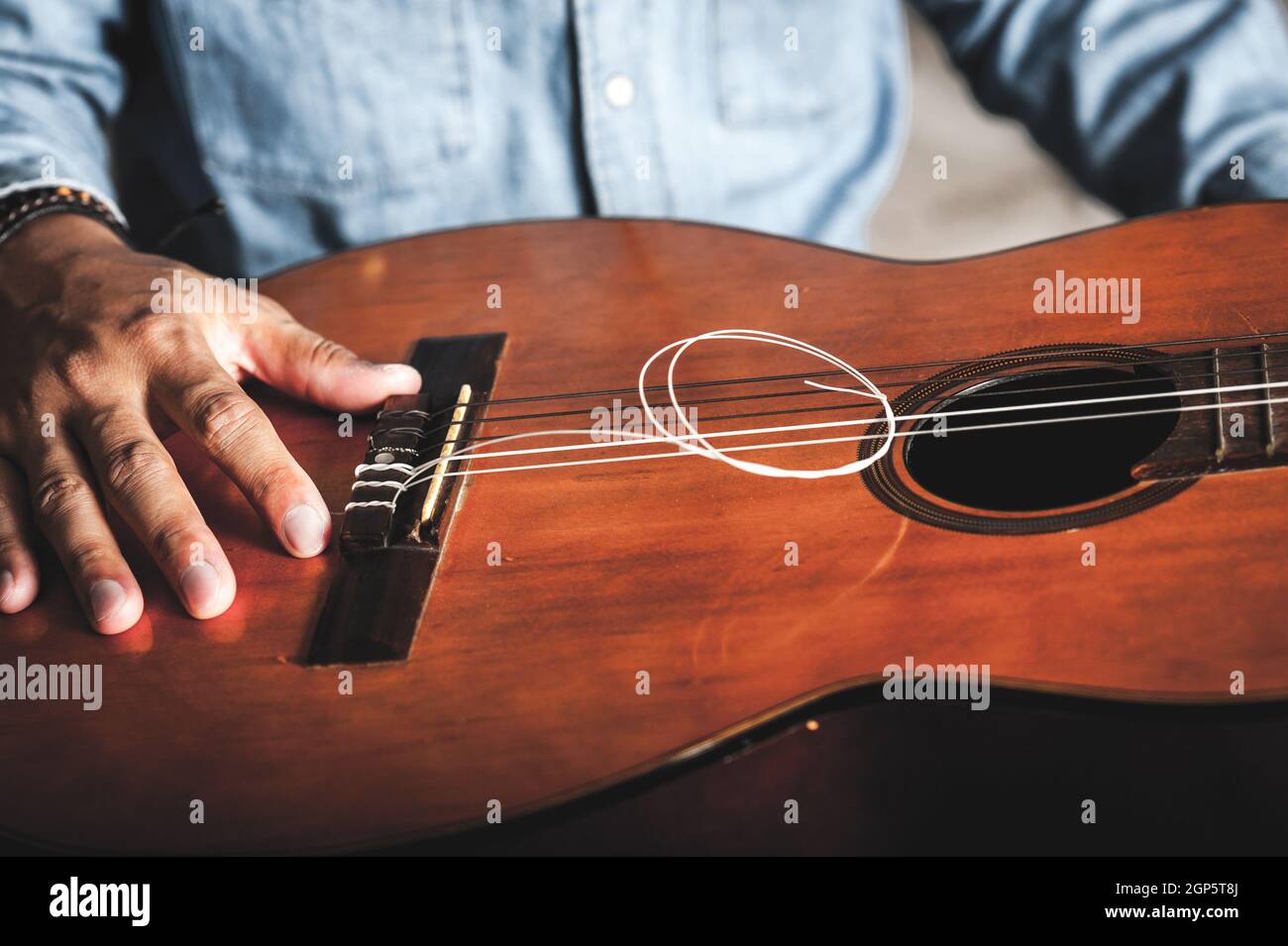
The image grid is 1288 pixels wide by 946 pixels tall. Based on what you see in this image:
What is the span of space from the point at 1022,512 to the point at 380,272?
0.64 metres

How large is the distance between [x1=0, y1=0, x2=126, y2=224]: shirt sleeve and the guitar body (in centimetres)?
42

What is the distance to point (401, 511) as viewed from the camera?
0.75 metres

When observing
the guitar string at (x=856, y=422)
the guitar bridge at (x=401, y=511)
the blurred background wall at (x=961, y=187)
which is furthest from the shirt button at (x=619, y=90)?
the blurred background wall at (x=961, y=187)

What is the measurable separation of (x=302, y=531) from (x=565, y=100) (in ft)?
2.00

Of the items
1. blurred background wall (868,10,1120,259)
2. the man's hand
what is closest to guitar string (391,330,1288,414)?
the man's hand

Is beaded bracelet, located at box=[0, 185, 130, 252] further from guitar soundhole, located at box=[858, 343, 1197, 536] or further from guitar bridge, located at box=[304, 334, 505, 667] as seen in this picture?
guitar soundhole, located at box=[858, 343, 1197, 536]

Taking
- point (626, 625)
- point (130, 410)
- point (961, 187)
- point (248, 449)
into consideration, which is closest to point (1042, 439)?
point (626, 625)

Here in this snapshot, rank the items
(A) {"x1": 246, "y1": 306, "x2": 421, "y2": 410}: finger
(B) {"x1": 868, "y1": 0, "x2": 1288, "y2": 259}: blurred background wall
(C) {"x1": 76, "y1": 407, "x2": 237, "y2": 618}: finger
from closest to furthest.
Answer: (C) {"x1": 76, "y1": 407, "x2": 237, "y2": 618}: finger < (A) {"x1": 246, "y1": 306, "x2": 421, "y2": 410}: finger < (B) {"x1": 868, "y1": 0, "x2": 1288, "y2": 259}: blurred background wall

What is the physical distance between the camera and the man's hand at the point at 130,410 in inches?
28.4

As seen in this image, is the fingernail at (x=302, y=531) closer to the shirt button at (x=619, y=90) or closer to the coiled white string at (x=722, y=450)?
the coiled white string at (x=722, y=450)

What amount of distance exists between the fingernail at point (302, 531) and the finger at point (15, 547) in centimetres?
18

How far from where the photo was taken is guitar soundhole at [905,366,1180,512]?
0.76 metres
